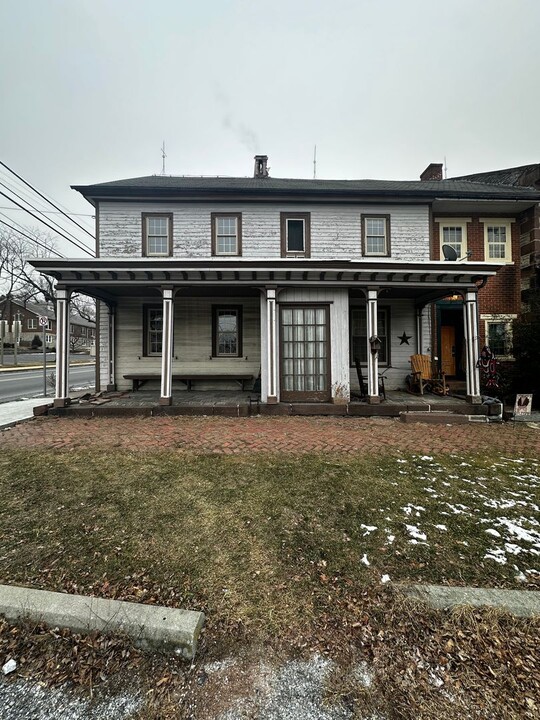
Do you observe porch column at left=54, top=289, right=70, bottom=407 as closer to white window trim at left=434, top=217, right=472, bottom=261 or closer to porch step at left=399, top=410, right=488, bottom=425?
porch step at left=399, top=410, right=488, bottom=425

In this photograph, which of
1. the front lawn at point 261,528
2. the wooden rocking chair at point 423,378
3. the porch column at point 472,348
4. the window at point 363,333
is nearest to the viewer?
the front lawn at point 261,528

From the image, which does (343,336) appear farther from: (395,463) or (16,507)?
(16,507)

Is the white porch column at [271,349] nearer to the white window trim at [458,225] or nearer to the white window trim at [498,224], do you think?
the white window trim at [458,225]

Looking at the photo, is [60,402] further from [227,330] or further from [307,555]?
[307,555]

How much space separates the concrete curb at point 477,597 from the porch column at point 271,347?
559 cm

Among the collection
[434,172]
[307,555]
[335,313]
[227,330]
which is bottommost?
[307,555]

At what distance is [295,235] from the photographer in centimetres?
1017

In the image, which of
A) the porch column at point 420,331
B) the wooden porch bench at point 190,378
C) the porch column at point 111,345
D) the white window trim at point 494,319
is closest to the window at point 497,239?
the white window trim at point 494,319

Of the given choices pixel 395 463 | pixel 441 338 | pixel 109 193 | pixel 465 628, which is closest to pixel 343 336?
pixel 395 463

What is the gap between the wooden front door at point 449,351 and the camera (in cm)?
1140

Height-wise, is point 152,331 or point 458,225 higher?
point 458,225

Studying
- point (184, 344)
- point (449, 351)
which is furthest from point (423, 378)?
point (184, 344)

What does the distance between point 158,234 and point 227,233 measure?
2187 millimetres

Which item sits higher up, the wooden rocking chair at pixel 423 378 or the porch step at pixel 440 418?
the wooden rocking chair at pixel 423 378
